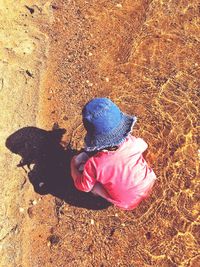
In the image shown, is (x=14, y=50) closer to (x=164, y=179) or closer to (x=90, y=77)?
(x=90, y=77)

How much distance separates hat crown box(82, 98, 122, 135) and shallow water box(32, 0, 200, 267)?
1.00 meters

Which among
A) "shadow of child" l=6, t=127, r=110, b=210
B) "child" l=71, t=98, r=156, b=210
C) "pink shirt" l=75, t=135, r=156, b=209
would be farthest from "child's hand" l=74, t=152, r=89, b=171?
"shadow of child" l=6, t=127, r=110, b=210

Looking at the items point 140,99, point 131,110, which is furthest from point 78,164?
point 140,99

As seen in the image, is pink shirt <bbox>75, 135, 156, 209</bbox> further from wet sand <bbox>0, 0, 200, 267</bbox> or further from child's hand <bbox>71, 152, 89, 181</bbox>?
wet sand <bbox>0, 0, 200, 267</bbox>

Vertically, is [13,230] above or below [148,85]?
below

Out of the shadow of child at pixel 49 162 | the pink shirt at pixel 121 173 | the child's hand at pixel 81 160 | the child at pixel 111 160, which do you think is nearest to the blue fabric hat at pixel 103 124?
the child at pixel 111 160

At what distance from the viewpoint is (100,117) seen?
2.91 metres

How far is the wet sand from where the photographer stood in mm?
3578

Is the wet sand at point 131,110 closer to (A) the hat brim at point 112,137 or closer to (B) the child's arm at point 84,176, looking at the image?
(B) the child's arm at point 84,176

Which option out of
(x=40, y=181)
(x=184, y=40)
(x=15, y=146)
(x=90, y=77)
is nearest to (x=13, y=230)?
(x=40, y=181)

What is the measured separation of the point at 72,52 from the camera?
4555 millimetres

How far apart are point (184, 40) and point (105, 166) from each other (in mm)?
2052

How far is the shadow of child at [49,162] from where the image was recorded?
3.77 meters

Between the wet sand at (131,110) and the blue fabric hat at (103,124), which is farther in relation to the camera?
the wet sand at (131,110)
